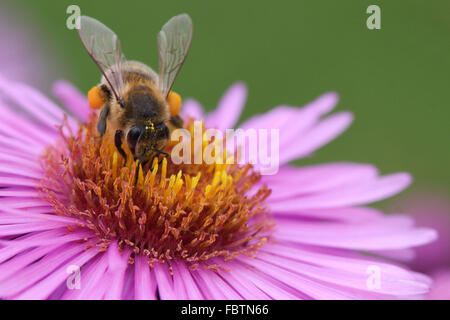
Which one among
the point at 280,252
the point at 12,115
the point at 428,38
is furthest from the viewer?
the point at 428,38

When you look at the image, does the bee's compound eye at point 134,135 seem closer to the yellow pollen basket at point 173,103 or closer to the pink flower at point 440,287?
the yellow pollen basket at point 173,103

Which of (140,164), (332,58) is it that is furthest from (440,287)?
(332,58)

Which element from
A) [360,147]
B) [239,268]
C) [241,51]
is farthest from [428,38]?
[239,268]

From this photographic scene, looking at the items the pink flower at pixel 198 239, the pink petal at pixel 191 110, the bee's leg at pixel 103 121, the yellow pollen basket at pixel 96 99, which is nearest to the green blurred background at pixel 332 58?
the pink petal at pixel 191 110

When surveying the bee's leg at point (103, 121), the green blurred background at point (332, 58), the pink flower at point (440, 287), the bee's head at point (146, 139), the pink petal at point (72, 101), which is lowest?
the pink flower at point (440, 287)

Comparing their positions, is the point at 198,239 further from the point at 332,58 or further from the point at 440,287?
the point at 332,58

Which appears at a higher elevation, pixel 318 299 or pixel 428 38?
pixel 428 38

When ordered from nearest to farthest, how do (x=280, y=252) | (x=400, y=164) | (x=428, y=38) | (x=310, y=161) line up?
(x=280, y=252), (x=310, y=161), (x=400, y=164), (x=428, y=38)

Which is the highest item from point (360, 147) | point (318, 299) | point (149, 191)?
point (360, 147)
